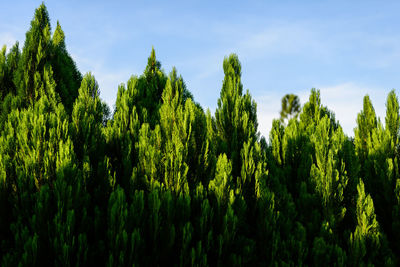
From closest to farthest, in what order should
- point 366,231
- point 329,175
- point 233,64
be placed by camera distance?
point 366,231 → point 329,175 → point 233,64

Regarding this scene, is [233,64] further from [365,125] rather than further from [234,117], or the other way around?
[365,125]

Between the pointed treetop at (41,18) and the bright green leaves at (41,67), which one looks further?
the pointed treetop at (41,18)

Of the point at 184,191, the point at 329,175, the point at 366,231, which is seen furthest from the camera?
the point at 329,175

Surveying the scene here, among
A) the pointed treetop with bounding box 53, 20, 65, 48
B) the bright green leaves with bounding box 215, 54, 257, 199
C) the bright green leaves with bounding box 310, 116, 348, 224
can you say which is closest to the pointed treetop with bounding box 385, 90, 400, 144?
the bright green leaves with bounding box 310, 116, 348, 224

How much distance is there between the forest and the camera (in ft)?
13.8

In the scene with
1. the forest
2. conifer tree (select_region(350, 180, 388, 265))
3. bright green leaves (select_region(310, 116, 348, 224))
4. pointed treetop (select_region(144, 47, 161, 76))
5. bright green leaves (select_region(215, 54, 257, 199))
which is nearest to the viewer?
the forest

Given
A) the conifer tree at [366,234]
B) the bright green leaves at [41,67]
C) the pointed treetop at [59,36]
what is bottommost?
the conifer tree at [366,234]

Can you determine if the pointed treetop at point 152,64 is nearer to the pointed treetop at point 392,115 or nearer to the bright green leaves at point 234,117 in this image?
the bright green leaves at point 234,117

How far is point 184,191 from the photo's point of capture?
15.7 ft

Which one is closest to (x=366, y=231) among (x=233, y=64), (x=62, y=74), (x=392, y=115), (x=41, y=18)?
(x=392, y=115)

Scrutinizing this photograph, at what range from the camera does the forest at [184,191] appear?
419cm

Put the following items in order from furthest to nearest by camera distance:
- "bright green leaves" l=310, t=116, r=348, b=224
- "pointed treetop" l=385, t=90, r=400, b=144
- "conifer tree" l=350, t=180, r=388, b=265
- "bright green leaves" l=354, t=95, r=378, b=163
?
→ "bright green leaves" l=354, t=95, r=378, b=163 → "pointed treetop" l=385, t=90, r=400, b=144 → "bright green leaves" l=310, t=116, r=348, b=224 → "conifer tree" l=350, t=180, r=388, b=265

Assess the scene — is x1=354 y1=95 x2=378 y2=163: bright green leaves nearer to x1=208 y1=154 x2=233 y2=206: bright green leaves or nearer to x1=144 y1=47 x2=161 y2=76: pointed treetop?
x1=208 y1=154 x2=233 y2=206: bright green leaves

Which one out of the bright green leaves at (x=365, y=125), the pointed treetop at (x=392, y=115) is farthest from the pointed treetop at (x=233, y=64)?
the bright green leaves at (x=365, y=125)
